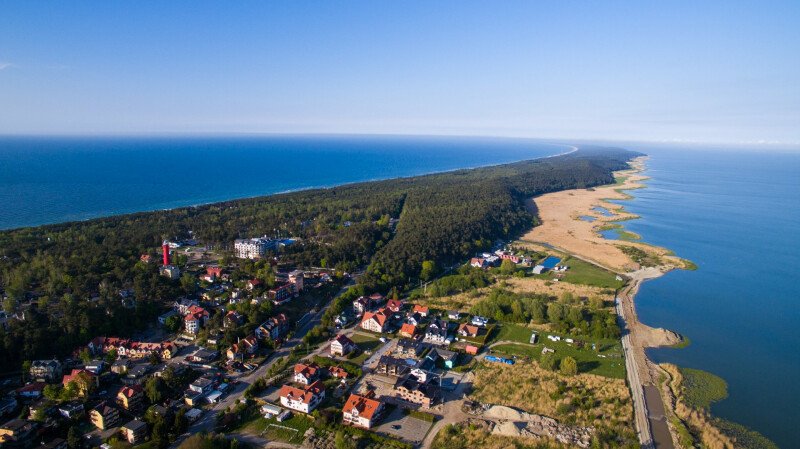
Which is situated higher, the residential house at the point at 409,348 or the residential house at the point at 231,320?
the residential house at the point at 231,320

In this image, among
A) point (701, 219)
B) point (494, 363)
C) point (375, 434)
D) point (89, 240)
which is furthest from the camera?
point (701, 219)

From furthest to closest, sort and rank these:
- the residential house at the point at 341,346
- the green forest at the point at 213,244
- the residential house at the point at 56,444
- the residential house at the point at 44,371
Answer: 1. the green forest at the point at 213,244
2. the residential house at the point at 341,346
3. the residential house at the point at 44,371
4. the residential house at the point at 56,444

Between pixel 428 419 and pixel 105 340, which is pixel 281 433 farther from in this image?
pixel 105 340

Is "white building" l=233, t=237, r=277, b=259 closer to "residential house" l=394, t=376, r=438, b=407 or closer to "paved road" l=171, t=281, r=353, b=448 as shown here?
"paved road" l=171, t=281, r=353, b=448

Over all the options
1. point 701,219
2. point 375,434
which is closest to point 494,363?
point 375,434

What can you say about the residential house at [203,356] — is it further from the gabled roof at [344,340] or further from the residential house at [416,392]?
the residential house at [416,392]

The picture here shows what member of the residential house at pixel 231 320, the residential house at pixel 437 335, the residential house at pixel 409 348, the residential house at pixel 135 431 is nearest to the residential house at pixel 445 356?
the residential house at pixel 409 348
